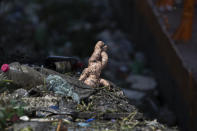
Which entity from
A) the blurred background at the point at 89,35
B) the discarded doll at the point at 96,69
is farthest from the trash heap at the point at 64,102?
the blurred background at the point at 89,35

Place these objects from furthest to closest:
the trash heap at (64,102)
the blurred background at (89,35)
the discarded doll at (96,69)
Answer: the blurred background at (89,35), the discarded doll at (96,69), the trash heap at (64,102)

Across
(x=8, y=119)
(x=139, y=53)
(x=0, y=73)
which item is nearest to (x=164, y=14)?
(x=139, y=53)

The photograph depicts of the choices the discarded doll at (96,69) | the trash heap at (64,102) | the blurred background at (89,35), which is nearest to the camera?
the trash heap at (64,102)

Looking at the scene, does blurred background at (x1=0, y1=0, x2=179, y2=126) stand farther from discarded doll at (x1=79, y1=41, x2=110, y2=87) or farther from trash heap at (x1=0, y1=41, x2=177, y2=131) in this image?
trash heap at (x1=0, y1=41, x2=177, y2=131)

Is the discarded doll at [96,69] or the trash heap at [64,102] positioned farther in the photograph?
the discarded doll at [96,69]

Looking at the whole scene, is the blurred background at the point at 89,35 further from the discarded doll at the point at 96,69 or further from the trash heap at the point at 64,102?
the trash heap at the point at 64,102

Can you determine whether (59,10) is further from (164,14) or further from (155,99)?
(155,99)

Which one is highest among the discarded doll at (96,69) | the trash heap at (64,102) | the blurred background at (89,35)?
the blurred background at (89,35)

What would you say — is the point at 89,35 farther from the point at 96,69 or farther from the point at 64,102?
the point at 64,102

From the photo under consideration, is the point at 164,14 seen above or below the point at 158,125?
above

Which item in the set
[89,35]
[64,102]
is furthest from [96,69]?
[89,35]
